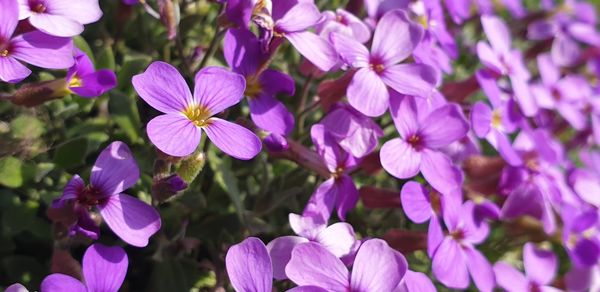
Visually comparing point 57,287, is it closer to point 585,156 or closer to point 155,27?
point 155,27

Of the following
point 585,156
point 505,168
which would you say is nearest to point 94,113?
point 505,168

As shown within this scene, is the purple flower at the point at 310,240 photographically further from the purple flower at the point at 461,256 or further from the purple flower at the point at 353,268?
the purple flower at the point at 461,256

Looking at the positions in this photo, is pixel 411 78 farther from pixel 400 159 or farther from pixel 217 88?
pixel 217 88

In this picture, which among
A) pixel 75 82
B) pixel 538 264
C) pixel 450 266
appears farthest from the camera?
pixel 538 264

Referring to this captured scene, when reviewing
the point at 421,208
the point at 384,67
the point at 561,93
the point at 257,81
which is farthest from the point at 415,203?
the point at 561,93

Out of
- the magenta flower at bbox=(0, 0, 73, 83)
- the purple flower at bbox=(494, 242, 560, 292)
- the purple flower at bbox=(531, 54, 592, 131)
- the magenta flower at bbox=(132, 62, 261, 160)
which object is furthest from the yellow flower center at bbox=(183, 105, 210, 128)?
the purple flower at bbox=(531, 54, 592, 131)

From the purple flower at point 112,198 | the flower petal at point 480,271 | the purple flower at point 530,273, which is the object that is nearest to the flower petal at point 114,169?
the purple flower at point 112,198
